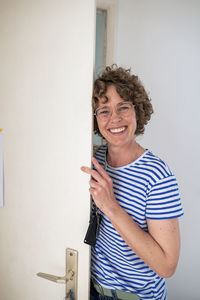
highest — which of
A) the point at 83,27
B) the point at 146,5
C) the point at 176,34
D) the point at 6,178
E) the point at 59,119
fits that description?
the point at 146,5

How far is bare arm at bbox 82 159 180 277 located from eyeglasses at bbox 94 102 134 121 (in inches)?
9.2

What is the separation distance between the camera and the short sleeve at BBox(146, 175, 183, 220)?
0.68 m

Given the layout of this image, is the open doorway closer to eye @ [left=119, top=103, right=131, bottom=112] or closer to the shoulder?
eye @ [left=119, top=103, right=131, bottom=112]

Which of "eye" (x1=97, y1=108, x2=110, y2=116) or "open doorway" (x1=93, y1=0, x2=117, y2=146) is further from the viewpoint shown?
"open doorway" (x1=93, y1=0, x2=117, y2=146)

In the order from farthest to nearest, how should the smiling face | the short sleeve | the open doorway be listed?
1. the open doorway
2. the smiling face
3. the short sleeve

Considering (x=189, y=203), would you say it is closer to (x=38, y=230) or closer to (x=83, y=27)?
(x=38, y=230)

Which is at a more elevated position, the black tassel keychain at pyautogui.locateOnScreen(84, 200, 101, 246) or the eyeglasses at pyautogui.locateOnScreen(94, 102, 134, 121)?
the eyeglasses at pyautogui.locateOnScreen(94, 102, 134, 121)

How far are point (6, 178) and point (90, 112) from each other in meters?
0.56

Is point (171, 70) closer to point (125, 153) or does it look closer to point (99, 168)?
point (125, 153)

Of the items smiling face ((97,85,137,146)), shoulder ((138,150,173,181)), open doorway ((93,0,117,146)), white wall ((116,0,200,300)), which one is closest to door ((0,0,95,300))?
smiling face ((97,85,137,146))

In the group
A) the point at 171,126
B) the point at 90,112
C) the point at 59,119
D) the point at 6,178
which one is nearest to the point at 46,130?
the point at 59,119

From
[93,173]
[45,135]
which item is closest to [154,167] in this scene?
[93,173]

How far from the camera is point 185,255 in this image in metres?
1.43

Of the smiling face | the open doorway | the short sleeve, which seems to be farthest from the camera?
the open doorway
